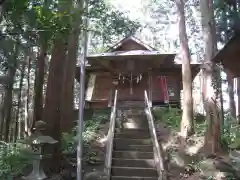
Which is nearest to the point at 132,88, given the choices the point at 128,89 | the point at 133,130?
the point at 128,89

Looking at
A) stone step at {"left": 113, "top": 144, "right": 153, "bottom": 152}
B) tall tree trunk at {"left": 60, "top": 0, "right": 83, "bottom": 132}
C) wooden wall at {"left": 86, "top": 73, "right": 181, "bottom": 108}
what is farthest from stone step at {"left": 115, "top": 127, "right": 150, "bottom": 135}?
wooden wall at {"left": 86, "top": 73, "right": 181, "bottom": 108}

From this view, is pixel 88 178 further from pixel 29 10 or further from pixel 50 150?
pixel 29 10

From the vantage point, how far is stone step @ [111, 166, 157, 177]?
9391 mm

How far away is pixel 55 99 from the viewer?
9.22 metres

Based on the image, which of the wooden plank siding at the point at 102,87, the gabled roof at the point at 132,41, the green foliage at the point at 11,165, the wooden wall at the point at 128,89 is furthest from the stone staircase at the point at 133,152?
A: the wooden plank siding at the point at 102,87

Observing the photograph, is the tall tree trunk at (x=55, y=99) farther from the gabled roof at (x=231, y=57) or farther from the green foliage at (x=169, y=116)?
the green foliage at (x=169, y=116)

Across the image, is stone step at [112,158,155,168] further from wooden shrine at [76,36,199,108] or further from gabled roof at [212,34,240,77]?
wooden shrine at [76,36,199,108]

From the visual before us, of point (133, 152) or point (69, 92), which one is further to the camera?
point (69, 92)

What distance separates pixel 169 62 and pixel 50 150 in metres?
11.3

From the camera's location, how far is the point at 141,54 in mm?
15930

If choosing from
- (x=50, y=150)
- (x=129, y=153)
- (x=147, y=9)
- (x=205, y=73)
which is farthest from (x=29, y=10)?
(x=147, y=9)

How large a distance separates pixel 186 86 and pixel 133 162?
424 centimetres

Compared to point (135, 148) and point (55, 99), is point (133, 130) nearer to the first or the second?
point (135, 148)

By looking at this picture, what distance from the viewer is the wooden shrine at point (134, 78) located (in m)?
17.8
